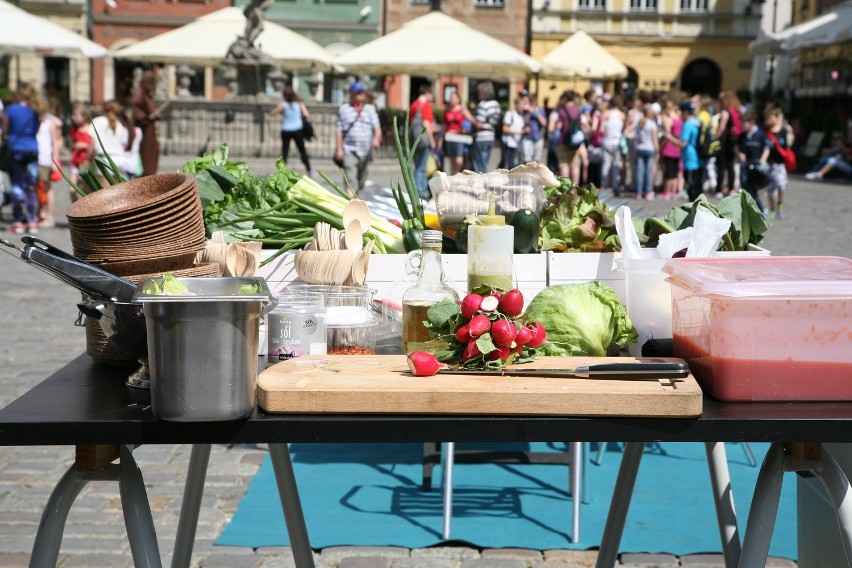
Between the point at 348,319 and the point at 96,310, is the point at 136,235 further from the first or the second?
the point at 348,319

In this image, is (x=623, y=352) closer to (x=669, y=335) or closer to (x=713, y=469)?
(x=669, y=335)

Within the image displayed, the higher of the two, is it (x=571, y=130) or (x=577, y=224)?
(x=571, y=130)

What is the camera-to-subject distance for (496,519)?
4.41 m

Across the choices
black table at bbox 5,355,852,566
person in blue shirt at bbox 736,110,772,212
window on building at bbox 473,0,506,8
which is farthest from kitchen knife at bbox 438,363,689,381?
window on building at bbox 473,0,506,8

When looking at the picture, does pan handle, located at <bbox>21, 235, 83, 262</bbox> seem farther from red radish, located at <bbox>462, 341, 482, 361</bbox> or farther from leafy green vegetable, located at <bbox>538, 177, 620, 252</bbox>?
leafy green vegetable, located at <bbox>538, 177, 620, 252</bbox>

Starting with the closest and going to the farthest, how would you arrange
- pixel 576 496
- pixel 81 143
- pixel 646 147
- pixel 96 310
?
pixel 96 310 → pixel 576 496 → pixel 81 143 → pixel 646 147

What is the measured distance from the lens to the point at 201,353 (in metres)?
1.87

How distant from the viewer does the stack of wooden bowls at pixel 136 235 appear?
2.28 meters

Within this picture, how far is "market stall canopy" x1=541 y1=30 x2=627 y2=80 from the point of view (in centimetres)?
2444

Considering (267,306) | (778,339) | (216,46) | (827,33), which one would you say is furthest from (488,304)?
(827,33)

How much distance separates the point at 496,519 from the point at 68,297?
6004mm

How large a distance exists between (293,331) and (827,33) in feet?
71.2

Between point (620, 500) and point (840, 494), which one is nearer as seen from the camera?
point (840, 494)

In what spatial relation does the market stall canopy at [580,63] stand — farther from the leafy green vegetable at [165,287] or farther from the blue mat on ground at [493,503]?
the leafy green vegetable at [165,287]
